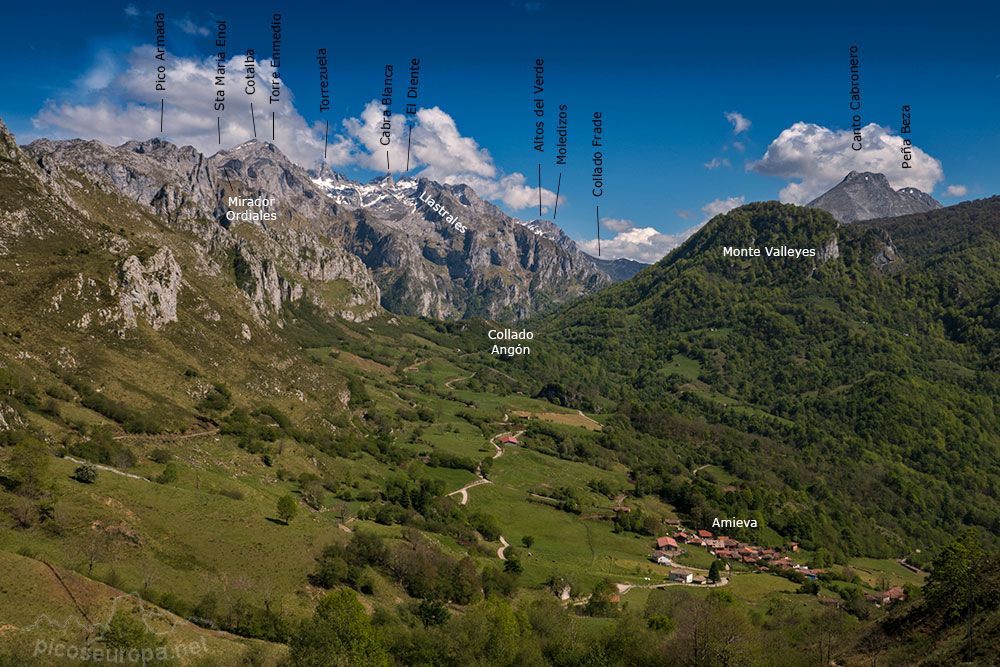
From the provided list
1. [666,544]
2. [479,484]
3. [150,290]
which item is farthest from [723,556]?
[150,290]

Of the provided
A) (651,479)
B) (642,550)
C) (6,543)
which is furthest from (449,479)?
(6,543)

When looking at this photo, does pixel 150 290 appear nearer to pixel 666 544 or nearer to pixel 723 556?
pixel 666 544

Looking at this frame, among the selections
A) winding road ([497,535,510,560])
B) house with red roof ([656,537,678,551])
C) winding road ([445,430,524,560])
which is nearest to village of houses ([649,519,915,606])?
house with red roof ([656,537,678,551])

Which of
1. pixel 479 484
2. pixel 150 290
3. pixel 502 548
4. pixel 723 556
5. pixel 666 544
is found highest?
pixel 150 290

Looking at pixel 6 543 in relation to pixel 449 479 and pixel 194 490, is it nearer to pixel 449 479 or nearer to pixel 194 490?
pixel 194 490

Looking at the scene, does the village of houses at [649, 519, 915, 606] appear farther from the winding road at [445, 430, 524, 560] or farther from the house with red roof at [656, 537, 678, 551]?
the winding road at [445, 430, 524, 560]

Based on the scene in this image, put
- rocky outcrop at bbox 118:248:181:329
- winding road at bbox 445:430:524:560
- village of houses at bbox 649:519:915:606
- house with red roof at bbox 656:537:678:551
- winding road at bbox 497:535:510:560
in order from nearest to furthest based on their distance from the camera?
winding road at bbox 497:535:510:560
winding road at bbox 445:430:524:560
village of houses at bbox 649:519:915:606
rocky outcrop at bbox 118:248:181:329
house with red roof at bbox 656:537:678:551
